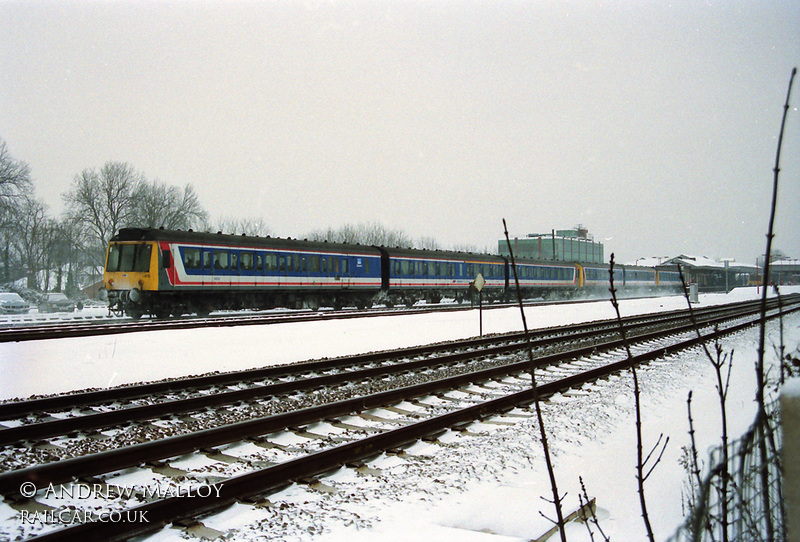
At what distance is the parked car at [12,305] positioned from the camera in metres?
35.0

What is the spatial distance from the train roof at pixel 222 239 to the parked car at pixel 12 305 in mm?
16647

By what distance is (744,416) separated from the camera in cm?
811

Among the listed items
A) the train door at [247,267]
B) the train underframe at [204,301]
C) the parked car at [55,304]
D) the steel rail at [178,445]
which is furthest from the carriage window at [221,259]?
the parked car at [55,304]

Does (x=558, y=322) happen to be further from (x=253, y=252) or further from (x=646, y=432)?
(x=646, y=432)

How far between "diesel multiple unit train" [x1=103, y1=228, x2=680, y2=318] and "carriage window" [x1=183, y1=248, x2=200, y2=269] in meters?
0.04

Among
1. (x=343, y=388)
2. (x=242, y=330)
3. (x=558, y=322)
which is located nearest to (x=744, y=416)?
(x=343, y=388)

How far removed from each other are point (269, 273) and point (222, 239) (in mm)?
2932

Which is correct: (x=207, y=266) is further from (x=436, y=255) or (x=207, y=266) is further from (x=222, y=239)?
(x=436, y=255)

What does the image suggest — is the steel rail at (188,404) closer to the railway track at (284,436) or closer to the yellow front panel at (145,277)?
the railway track at (284,436)

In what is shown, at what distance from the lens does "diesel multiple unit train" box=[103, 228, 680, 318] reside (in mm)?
22703

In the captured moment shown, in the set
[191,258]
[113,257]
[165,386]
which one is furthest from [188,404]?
[113,257]

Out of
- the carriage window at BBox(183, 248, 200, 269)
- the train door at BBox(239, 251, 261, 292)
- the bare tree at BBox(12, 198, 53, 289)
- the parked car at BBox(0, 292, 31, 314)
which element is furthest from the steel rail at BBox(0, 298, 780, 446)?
the bare tree at BBox(12, 198, 53, 289)

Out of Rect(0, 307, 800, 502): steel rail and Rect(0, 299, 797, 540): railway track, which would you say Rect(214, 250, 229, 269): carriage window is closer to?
Rect(0, 299, 797, 540): railway track

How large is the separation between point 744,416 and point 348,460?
220 inches
